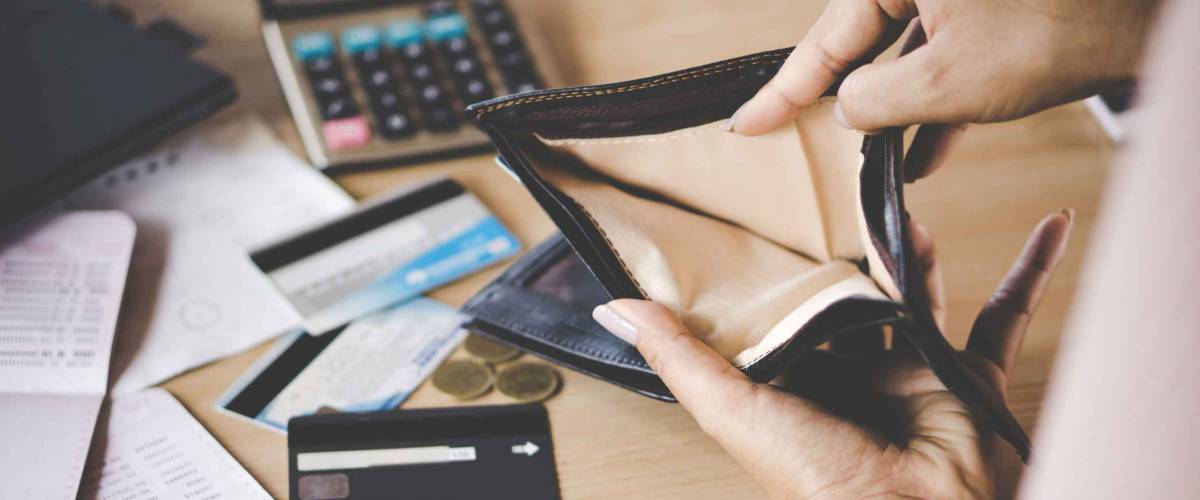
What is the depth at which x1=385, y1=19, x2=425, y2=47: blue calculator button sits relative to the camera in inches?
29.4

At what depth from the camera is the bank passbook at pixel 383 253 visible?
0.58 m

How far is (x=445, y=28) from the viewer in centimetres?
76

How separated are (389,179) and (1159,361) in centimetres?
59

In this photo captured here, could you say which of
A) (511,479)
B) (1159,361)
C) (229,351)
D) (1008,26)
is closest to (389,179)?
(229,351)

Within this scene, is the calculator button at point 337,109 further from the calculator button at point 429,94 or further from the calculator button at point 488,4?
the calculator button at point 488,4

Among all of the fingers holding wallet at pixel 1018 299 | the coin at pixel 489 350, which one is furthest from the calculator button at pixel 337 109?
the fingers holding wallet at pixel 1018 299

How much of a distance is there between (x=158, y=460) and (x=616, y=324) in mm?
262

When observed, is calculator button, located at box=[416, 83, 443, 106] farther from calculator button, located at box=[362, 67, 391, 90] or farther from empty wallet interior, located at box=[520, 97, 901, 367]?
empty wallet interior, located at box=[520, 97, 901, 367]

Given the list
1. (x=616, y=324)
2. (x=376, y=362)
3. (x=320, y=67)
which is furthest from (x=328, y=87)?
(x=616, y=324)

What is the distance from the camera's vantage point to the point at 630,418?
0.53 meters

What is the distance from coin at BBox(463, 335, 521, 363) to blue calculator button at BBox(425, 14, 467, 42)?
308 millimetres

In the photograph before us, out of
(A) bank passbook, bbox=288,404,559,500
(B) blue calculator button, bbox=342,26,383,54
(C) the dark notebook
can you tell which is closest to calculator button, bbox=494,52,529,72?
(B) blue calculator button, bbox=342,26,383,54

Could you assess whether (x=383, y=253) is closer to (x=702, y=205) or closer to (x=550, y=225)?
(x=550, y=225)

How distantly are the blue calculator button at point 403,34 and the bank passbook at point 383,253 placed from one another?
0.15m
